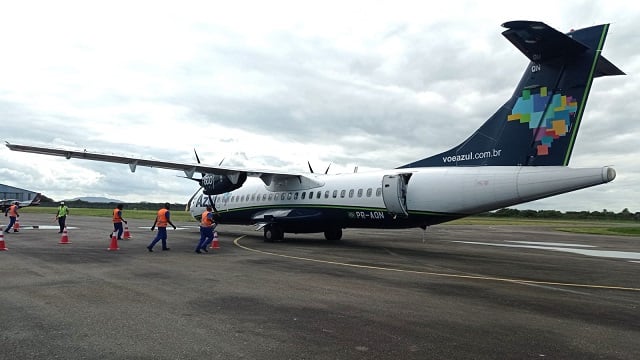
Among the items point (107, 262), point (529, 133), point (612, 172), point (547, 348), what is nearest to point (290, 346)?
point (547, 348)

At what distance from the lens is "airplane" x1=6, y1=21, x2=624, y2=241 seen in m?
12.3

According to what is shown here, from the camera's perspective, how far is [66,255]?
13820 millimetres

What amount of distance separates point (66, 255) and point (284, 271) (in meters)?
7.39

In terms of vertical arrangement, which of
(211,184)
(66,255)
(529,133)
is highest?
(529,133)

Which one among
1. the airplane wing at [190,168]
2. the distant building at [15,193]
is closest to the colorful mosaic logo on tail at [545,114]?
the airplane wing at [190,168]

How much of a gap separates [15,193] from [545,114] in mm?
115052

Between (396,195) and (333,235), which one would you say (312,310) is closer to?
(396,195)

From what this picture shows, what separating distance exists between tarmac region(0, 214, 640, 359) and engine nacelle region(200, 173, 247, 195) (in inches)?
352

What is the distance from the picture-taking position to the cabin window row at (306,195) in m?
17.9

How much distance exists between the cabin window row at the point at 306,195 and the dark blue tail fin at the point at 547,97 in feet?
16.3

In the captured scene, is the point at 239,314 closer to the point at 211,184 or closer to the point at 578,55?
the point at 578,55

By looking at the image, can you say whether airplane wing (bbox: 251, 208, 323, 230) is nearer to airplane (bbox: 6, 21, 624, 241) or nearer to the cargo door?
airplane (bbox: 6, 21, 624, 241)

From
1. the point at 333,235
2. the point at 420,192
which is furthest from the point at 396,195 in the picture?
the point at 333,235

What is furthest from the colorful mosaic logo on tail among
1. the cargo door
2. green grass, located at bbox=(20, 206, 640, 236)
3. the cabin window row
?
green grass, located at bbox=(20, 206, 640, 236)
